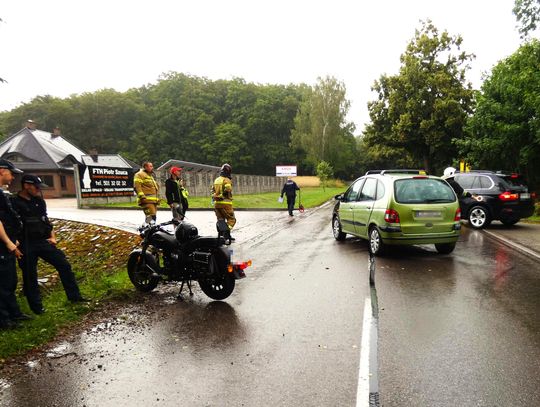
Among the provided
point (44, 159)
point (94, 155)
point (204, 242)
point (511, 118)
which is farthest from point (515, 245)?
point (44, 159)

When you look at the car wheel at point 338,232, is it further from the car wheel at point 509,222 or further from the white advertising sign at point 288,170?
the white advertising sign at point 288,170

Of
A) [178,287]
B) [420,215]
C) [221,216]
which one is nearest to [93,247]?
[221,216]

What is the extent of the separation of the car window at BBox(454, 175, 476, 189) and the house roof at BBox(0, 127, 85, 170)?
3896cm

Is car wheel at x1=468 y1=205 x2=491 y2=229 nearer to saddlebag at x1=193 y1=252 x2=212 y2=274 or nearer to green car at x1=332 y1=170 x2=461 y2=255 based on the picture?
green car at x1=332 y1=170 x2=461 y2=255

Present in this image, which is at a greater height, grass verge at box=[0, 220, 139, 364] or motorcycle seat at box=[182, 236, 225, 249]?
motorcycle seat at box=[182, 236, 225, 249]

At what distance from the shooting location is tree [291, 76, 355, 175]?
67.6 meters

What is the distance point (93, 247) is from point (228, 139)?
6215 centimetres

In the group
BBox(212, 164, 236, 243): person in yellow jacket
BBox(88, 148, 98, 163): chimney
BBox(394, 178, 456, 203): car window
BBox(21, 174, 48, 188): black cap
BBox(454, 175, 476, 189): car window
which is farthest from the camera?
BBox(88, 148, 98, 163): chimney

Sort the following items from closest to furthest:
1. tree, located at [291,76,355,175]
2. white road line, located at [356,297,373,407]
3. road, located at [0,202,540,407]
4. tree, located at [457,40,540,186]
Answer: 1. white road line, located at [356,297,373,407]
2. road, located at [0,202,540,407]
3. tree, located at [457,40,540,186]
4. tree, located at [291,76,355,175]

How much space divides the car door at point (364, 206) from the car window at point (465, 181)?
18.2 feet

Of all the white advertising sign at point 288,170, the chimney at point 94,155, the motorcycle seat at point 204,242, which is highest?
the chimney at point 94,155

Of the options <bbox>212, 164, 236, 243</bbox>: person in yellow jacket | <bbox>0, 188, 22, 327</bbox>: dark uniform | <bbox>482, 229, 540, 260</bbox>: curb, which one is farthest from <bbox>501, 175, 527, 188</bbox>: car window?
<bbox>0, 188, 22, 327</bbox>: dark uniform

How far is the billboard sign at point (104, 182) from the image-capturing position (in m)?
24.5

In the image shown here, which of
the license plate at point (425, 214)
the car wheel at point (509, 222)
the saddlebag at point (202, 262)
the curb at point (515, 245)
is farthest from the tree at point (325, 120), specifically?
the saddlebag at point (202, 262)
